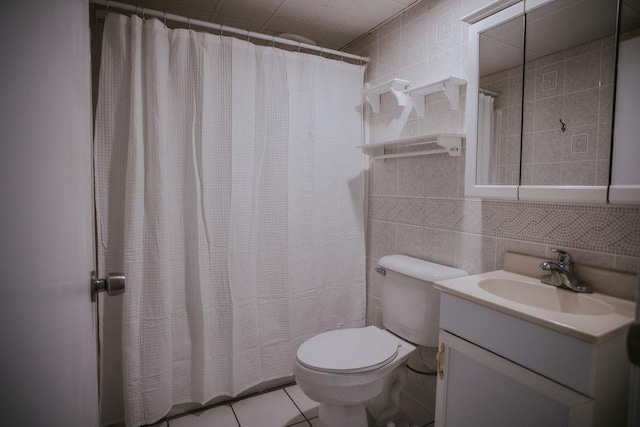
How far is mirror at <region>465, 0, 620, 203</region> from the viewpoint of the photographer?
3.48 feet

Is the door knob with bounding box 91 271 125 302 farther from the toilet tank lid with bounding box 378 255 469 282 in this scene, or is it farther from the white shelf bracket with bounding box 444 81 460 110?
the white shelf bracket with bounding box 444 81 460 110

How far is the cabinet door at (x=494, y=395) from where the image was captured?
2.91ft

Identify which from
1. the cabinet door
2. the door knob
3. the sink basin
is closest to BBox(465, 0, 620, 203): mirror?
the sink basin

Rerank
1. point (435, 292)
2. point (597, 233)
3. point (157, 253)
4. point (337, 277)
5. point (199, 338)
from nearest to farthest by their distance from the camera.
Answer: point (597, 233), point (435, 292), point (157, 253), point (199, 338), point (337, 277)

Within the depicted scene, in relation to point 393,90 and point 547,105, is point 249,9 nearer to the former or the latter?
point 393,90

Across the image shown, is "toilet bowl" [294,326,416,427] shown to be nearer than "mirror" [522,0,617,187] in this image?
A: No

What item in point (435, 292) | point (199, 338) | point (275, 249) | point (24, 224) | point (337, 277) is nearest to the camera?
point (24, 224)

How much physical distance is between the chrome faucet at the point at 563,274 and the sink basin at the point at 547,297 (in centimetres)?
2

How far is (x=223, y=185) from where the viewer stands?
1761mm

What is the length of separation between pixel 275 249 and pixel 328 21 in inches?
56.0

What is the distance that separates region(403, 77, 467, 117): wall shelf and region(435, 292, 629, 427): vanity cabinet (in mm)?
911

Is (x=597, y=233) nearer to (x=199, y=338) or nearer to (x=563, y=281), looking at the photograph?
(x=563, y=281)

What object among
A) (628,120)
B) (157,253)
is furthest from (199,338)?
(628,120)

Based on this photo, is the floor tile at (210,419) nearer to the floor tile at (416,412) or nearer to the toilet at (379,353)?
the toilet at (379,353)
